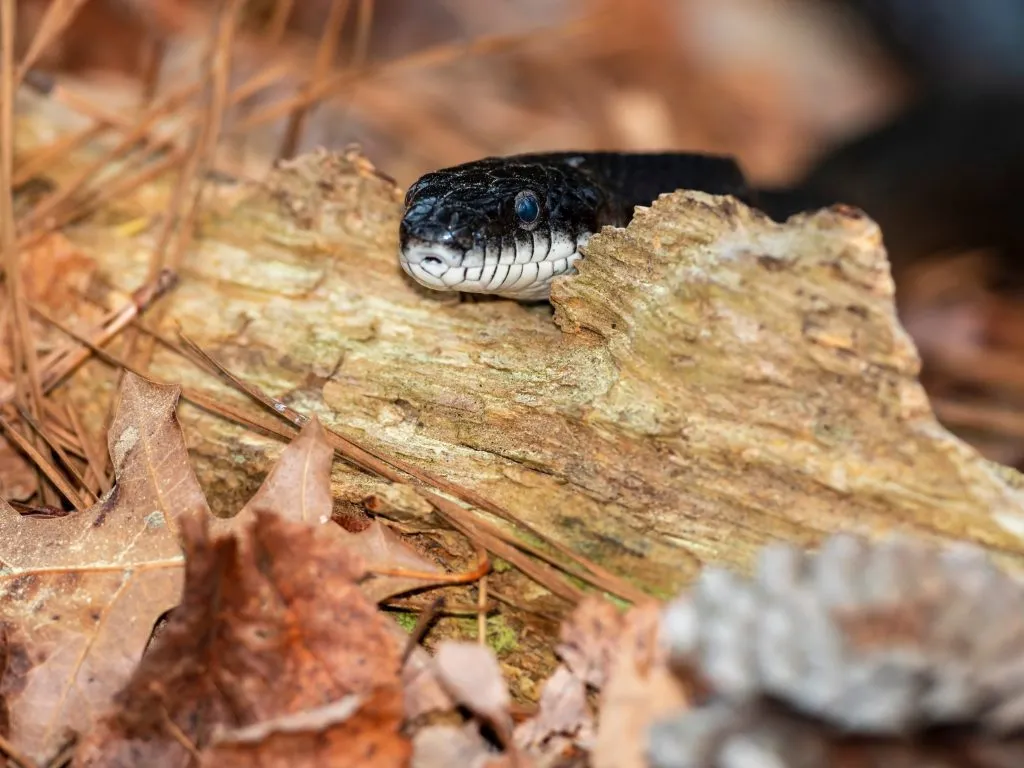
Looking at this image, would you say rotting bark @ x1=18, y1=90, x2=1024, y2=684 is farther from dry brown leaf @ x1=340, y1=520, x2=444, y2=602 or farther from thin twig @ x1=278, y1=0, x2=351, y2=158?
thin twig @ x1=278, y1=0, x2=351, y2=158

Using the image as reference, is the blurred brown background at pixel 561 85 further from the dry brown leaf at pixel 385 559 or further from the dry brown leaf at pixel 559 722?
the dry brown leaf at pixel 559 722

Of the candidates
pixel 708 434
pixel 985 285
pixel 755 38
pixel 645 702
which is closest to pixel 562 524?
pixel 708 434

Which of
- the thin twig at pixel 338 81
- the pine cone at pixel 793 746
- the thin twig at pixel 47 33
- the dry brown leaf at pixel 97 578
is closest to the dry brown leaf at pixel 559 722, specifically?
the pine cone at pixel 793 746

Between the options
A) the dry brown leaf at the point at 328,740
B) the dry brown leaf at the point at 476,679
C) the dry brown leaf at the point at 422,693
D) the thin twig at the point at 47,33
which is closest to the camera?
the dry brown leaf at the point at 328,740

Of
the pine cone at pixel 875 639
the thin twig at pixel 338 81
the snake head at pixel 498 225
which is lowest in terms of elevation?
the pine cone at pixel 875 639

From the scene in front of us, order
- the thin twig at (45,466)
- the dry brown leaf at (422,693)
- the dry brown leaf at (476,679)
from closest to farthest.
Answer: the dry brown leaf at (476,679)
the dry brown leaf at (422,693)
the thin twig at (45,466)

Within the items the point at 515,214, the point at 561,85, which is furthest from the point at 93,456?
the point at 561,85

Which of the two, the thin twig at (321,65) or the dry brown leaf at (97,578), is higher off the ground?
the thin twig at (321,65)

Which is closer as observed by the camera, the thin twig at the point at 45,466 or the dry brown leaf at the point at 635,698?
the dry brown leaf at the point at 635,698
